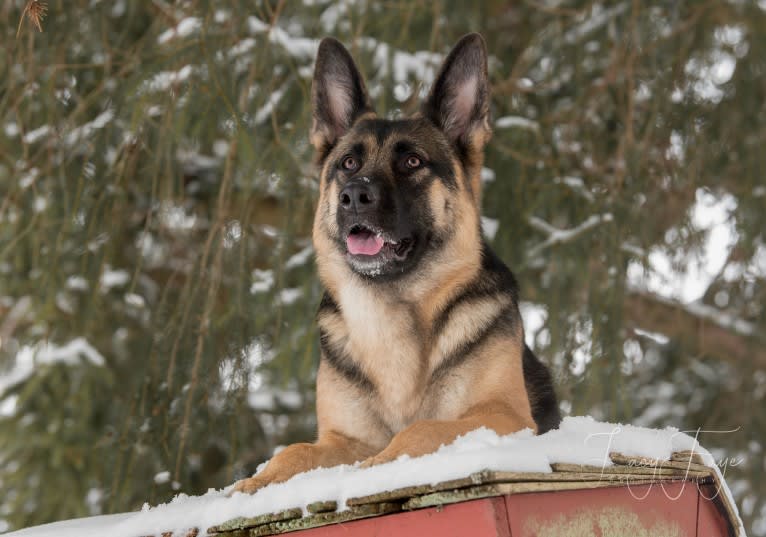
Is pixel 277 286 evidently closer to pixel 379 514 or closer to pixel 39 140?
pixel 39 140

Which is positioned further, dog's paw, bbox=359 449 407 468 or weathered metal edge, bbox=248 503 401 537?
dog's paw, bbox=359 449 407 468

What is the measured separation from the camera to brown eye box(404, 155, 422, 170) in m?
3.03

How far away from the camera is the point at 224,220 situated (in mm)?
3914

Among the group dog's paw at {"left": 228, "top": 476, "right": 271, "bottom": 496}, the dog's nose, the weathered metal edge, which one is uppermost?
the dog's nose

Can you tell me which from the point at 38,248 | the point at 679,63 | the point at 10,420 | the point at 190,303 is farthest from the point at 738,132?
the point at 10,420

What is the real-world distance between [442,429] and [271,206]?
3598mm

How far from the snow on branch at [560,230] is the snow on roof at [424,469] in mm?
1956

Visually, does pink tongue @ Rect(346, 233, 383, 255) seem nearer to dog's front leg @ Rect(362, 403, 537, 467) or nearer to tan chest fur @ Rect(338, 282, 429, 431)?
tan chest fur @ Rect(338, 282, 429, 431)

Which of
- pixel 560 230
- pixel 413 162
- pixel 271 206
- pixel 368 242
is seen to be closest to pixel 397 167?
pixel 413 162

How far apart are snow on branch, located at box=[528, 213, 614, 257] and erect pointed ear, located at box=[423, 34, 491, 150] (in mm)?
1345

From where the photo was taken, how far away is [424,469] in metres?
1.86

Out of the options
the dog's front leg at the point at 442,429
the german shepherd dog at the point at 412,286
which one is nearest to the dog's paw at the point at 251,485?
the german shepherd dog at the point at 412,286

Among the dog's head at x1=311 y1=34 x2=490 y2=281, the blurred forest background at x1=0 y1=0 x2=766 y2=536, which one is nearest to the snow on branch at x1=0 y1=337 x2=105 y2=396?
the blurred forest background at x1=0 y1=0 x2=766 y2=536

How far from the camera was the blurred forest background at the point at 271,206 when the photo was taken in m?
3.88
